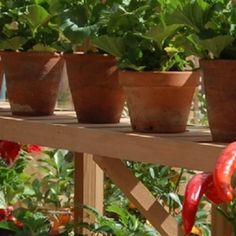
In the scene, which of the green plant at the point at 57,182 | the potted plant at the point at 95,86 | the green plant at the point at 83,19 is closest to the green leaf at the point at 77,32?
the green plant at the point at 83,19

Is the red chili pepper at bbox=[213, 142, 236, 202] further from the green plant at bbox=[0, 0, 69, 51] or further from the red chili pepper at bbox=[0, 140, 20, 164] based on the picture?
the red chili pepper at bbox=[0, 140, 20, 164]

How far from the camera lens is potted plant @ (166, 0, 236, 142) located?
1.68 m

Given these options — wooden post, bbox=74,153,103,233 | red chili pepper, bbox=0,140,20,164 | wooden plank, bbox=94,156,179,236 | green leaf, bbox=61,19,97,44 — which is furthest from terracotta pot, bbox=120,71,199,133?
red chili pepper, bbox=0,140,20,164

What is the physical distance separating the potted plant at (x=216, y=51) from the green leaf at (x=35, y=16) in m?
0.53

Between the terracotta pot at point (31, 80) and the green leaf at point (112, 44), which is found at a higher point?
the green leaf at point (112, 44)

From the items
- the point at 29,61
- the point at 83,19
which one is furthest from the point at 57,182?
the point at 83,19

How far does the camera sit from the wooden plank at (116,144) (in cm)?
167

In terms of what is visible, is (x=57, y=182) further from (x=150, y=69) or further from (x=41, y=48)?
(x=150, y=69)

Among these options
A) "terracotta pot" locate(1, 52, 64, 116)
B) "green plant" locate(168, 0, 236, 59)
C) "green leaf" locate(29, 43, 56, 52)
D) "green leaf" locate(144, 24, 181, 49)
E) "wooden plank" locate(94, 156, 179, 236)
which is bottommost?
"wooden plank" locate(94, 156, 179, 236)

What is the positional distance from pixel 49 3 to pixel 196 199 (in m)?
1.13

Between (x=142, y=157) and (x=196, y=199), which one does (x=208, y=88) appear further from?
(x=196, y=199)

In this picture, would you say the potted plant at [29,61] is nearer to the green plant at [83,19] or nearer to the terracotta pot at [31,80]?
the terracotta pot at [31,80]

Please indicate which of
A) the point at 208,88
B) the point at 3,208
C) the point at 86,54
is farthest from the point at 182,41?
the point at 3,208

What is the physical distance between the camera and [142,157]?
1.78 m
